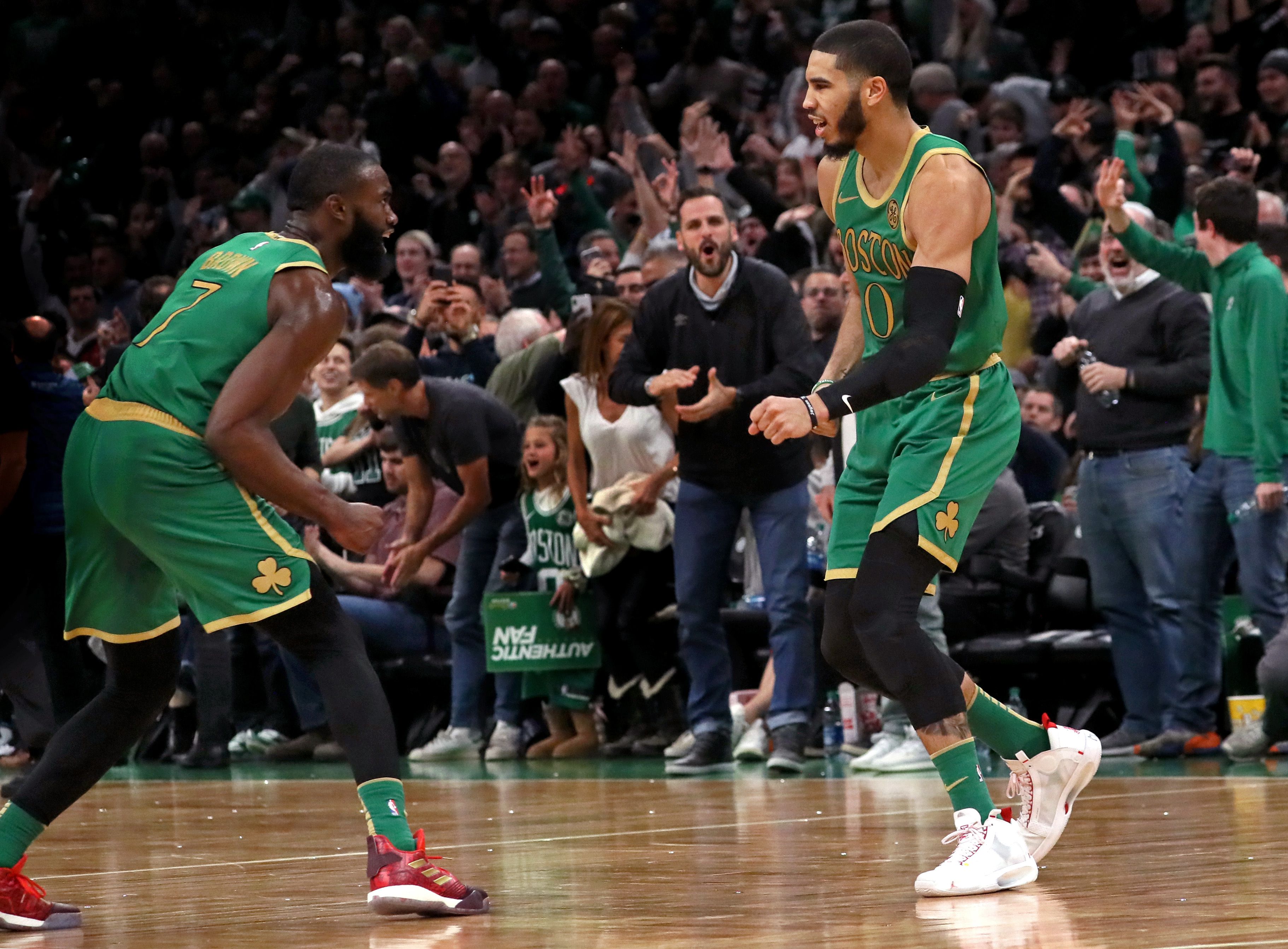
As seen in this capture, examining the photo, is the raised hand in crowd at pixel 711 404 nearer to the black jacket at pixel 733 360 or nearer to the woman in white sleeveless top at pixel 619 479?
the black jacket at pixel 733 360

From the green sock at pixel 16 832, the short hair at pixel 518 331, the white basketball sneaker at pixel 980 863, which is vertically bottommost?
the white basketball sneaker at pixel 980 863

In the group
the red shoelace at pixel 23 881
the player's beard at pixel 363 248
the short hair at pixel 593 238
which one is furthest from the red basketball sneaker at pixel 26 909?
the short hair at pixel 593 238

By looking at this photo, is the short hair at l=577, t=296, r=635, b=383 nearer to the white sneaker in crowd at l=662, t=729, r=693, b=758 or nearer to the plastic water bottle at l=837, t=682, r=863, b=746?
the white sneaker in crowd at l=662, t=729, r=693, b=758

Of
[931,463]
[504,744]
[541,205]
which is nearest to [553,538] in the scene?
[504,744]

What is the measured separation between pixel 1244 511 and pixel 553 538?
11.0 feet

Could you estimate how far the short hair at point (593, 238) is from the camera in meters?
11.1

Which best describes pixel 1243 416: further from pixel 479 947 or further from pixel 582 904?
pixel 479 947

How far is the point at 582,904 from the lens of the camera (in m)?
4.35

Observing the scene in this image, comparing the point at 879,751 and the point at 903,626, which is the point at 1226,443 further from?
the point at 903,626

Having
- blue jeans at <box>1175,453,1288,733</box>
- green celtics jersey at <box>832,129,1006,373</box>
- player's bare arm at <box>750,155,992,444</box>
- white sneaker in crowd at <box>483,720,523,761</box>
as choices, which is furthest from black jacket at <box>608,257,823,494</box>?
player's bare arm at <box>750,155,992,444</box>

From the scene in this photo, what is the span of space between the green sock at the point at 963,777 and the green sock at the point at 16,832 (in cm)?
211

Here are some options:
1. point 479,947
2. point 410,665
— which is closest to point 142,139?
point 410,665

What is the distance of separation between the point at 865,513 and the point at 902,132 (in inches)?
37.5

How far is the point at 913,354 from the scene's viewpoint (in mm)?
4363
